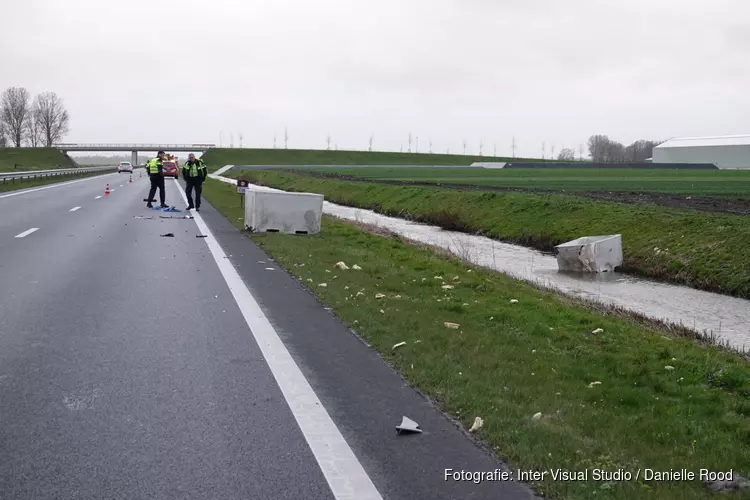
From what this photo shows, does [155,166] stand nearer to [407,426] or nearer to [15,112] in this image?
[407,426]

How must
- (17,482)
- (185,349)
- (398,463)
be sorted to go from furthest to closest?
(185,349), (398,463), (17,482)

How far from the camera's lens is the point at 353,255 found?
15.8 metres

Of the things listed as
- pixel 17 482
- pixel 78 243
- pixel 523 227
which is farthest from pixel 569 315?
pixel 523 227

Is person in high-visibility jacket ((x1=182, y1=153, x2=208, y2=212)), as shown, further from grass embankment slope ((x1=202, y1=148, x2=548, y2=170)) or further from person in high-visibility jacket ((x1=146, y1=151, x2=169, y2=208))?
grass embankment slope ((x1=202, y1=148, x2=548, y2=170))

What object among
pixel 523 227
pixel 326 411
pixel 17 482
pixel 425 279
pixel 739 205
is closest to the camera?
pixel 17 482

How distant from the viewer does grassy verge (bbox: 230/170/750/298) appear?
726 inches

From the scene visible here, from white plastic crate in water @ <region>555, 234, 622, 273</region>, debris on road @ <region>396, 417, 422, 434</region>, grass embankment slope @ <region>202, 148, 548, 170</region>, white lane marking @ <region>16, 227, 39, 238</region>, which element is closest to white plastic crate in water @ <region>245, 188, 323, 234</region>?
white lane marking @ <region>16, 227, 39, 238</region>

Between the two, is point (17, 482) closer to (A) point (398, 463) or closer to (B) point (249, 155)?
(A) point (398, 463)

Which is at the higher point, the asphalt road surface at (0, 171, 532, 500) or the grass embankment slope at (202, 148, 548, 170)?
the grass embankment slope at (202, 148, 548, 170)

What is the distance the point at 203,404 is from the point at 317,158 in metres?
153

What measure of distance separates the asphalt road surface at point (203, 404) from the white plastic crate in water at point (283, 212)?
882 cm

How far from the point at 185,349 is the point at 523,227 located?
21784mm

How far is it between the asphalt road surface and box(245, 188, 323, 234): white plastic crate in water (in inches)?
347

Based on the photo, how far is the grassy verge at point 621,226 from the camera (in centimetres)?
1844
